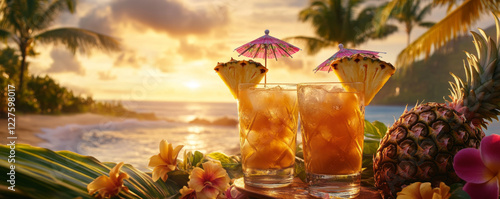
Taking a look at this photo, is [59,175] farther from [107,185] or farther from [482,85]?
[482,85]

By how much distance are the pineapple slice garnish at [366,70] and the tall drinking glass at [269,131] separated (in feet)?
0.62

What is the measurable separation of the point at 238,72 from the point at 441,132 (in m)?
0.80

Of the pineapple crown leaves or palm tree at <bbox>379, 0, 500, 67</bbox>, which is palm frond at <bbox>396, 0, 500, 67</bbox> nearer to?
palm tree at <bbox>379, 0, 500, 67</bbox>

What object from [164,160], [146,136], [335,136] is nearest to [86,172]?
[164,160]

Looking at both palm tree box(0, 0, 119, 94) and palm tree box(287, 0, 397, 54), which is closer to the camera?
palm tree box(0, 0, 119, 94)

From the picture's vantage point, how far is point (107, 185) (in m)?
1.33

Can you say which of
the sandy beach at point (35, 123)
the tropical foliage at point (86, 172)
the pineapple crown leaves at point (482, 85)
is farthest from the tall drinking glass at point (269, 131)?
the sandy beach at point (35, 123)

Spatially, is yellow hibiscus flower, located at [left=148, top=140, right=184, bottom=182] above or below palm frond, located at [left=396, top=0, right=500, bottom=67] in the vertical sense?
below

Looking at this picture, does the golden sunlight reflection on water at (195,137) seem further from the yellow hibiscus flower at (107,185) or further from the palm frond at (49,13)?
the yellow hibiscus flower at (107,185)

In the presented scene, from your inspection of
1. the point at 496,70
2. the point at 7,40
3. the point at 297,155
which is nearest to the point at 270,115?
the point at 297,155

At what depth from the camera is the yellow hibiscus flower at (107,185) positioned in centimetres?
131

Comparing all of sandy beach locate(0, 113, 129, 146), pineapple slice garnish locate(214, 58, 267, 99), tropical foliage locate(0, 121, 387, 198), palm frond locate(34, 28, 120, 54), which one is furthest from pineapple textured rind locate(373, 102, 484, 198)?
sandy beach locate(0, 113, 129, 146)

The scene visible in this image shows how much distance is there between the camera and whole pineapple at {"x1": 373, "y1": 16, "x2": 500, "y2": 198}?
1413mm

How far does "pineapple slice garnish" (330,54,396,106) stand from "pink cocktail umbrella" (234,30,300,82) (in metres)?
0.42
